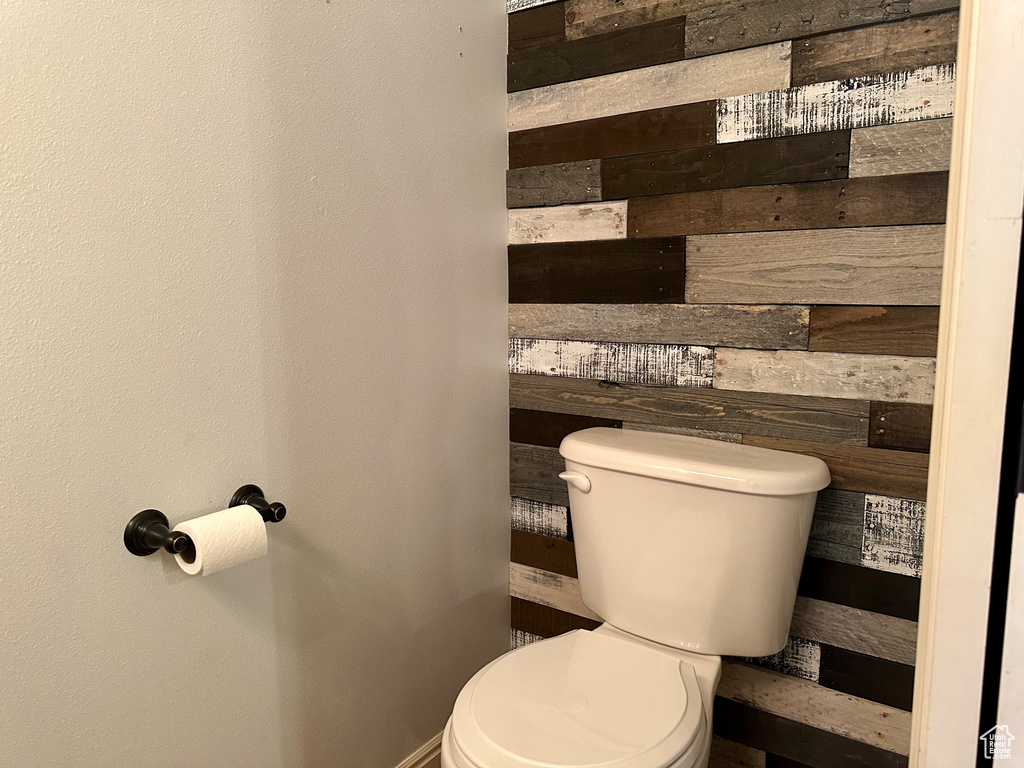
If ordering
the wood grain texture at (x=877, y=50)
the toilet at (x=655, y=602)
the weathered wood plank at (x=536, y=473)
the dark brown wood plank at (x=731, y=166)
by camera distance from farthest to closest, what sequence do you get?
the weathered wood plank at (x=536, y=473), the dark brown wood plank at (x=731, y=166), the wood grain texture at (x=877, y=50), the toilet at (x=655, y=602)

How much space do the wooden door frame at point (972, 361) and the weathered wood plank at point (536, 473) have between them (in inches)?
52.1

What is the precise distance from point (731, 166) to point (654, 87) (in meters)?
0.25

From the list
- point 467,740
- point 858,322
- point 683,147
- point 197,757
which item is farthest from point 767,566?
point 197,757

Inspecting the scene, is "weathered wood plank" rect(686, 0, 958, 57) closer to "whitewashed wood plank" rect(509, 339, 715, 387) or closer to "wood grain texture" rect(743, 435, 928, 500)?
"whitewashed wood plank" rect(509, 339, 715, 387)

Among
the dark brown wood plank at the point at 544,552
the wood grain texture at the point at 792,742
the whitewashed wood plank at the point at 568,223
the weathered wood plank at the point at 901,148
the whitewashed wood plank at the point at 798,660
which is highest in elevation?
the weathered wood plank at the point at 901,148

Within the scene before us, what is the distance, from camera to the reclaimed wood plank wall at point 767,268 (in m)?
1.23

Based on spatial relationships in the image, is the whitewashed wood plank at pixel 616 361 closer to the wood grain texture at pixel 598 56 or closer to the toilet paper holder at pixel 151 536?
the wood grain texture at pixel 598 56

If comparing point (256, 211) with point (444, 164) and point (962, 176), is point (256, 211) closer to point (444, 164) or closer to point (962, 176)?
point (444, 164)

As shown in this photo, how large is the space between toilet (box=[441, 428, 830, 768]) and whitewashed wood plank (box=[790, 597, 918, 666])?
14 cm

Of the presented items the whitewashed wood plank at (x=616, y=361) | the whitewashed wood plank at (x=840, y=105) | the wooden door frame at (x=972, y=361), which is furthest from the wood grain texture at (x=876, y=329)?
the wooden door frame at (x=972, y=361)

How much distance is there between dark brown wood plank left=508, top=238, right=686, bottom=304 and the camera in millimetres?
1471

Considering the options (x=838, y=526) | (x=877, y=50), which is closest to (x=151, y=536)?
(x=838, y=526)

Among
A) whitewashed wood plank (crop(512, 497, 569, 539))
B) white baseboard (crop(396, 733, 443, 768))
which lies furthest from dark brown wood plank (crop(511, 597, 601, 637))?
white baseboard (crop(396, 733, 443, 768))

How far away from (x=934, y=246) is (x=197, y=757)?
4.97ft
